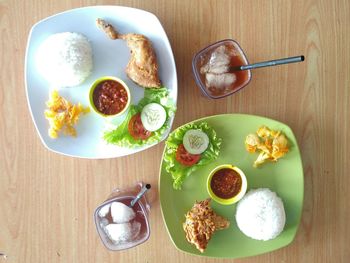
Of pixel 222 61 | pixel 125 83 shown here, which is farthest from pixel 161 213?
pixel 222 61

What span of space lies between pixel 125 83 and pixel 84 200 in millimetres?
491

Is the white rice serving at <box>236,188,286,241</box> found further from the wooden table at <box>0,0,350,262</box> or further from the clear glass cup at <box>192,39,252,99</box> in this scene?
the clear glass cup at <box>192,39,252,99</box>

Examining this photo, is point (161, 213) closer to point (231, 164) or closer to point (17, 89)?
point (231, 164)

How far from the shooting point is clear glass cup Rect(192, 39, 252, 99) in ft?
4.48

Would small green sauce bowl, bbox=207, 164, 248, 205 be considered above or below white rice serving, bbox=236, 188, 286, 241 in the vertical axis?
above

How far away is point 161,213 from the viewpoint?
1454 mm

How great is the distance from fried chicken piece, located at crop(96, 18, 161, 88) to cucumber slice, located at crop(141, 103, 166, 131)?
0.08 metres

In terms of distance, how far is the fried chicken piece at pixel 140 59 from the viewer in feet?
4.41

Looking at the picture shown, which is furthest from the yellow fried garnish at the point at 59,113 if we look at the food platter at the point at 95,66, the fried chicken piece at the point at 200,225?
the fried chicken piece at the point at 200,225

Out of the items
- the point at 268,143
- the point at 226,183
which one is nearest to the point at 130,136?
the point at 226,183

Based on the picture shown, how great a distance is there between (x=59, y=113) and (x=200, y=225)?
671 mm

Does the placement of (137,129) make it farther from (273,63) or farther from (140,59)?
(273,63)

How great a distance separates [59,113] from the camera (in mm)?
1383

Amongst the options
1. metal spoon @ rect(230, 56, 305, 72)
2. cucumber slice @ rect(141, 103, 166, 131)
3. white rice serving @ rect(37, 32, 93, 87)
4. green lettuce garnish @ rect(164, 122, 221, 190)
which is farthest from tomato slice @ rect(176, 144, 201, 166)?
white rice serving @ rect(37, 32, 93, 87)
